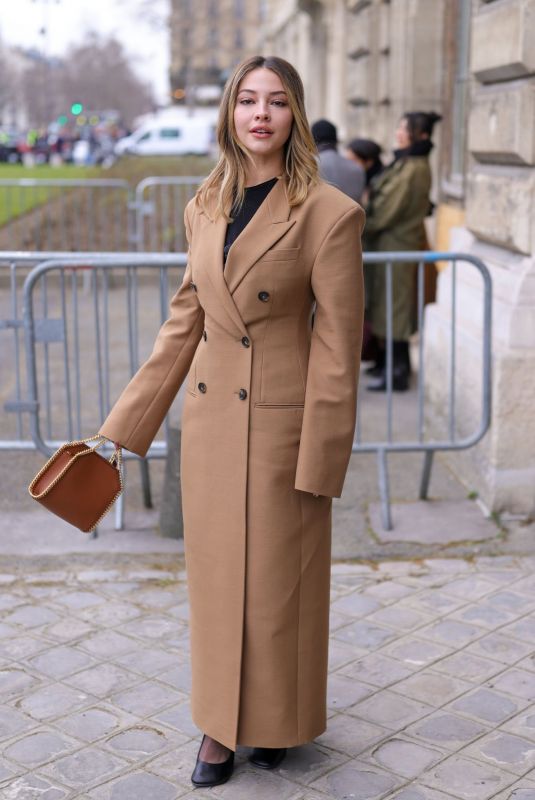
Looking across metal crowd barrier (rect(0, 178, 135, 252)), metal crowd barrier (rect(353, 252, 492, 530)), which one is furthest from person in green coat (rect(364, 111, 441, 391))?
metal crowd barrier (rect(0, 178, 135, 252))

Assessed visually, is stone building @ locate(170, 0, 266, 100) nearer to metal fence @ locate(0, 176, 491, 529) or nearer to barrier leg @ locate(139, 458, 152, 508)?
metal fence @ locate(0, 176, 491, 529)

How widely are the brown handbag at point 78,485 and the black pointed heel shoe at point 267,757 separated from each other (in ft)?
2.74

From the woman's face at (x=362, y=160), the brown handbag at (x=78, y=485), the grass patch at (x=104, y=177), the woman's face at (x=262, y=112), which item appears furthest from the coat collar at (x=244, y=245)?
the grass patch at (x=104, y=177)

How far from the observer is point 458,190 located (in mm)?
9602

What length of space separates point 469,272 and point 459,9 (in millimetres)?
3915

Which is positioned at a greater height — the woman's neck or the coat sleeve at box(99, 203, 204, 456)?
the woman's neck

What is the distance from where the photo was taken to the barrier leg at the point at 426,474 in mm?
6203

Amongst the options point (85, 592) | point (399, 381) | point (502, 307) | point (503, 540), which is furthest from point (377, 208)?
point (85, 592)

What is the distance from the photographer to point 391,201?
8523 millimetres

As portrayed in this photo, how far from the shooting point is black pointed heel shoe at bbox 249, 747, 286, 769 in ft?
12.3

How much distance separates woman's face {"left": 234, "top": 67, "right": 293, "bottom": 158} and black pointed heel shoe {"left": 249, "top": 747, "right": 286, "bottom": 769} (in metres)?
1.73

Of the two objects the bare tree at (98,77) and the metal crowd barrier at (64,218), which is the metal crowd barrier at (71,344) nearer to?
the metal crowd barrier at (64,218)

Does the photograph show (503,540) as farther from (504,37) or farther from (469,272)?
(504,37)

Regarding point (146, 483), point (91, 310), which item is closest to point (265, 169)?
point (146, 483)
